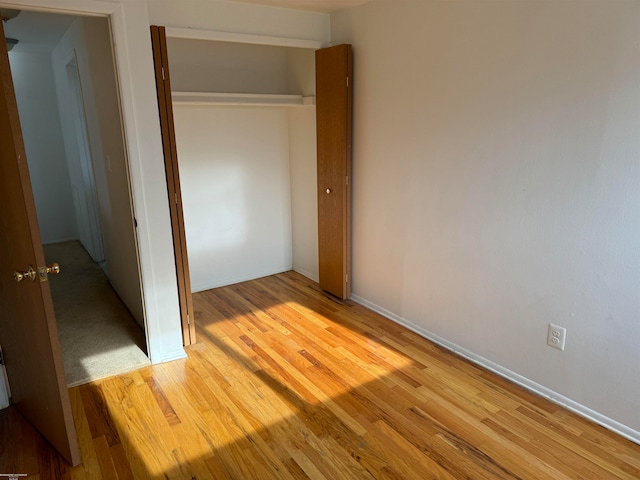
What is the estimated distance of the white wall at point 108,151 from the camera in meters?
2.89

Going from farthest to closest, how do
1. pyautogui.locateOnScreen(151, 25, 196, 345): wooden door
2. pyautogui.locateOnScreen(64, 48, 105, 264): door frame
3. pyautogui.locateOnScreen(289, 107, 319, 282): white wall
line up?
pyautogui.locateOnScreen(64, 48, 105, 264): door frame → pyautogui.locateOnScreen(289, 107, 319, 282): white wall → pyautogui.locateOnScreen(151, 25, 196, 345): wooden door

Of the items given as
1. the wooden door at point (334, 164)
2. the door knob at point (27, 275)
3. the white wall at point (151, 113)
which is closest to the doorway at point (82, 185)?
the white wall at point (151, 113)

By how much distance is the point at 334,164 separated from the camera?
352cm

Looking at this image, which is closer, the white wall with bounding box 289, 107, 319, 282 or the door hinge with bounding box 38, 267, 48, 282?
the door hinge with bounding box 38, 267, 48, 282

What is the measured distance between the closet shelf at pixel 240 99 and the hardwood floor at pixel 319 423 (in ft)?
6.13

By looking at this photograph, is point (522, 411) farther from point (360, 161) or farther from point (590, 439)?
point (360, 161)

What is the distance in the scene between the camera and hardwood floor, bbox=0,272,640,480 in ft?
6.41

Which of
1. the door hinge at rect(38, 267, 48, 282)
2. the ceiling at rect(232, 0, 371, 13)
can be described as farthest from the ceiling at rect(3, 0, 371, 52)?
the door hinge at rect(38, 267, 48, 282)

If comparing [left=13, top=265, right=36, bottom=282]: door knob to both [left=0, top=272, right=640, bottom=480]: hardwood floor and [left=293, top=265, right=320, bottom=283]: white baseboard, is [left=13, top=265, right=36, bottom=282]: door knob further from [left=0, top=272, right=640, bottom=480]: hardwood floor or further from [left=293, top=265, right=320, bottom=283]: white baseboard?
[left=293, top=265, right=320, bottom=283]: white baseboard

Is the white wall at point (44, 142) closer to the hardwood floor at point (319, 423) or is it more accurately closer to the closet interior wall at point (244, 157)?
the closet interior wall at point (244, 157)

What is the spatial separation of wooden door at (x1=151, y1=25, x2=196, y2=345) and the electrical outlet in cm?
223

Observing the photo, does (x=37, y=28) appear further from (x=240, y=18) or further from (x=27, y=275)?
(x=27, y=275)

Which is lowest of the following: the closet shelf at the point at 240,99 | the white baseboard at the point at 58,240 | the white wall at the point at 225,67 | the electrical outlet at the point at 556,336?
the white baseboard at the point at 58,240

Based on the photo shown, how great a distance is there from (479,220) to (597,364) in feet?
3.17
